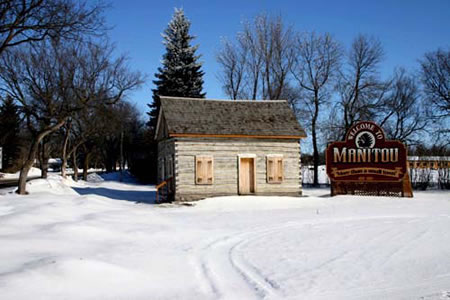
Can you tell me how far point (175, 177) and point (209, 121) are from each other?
3608 millimetres

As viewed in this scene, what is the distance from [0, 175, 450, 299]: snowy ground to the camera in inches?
257

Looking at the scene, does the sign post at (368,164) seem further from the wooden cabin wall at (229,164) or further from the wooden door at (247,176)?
the wooden door at (247,176)

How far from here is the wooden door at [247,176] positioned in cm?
2230

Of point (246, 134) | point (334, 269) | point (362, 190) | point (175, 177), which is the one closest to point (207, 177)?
point (175, 177)

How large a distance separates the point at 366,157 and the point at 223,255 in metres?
15.8

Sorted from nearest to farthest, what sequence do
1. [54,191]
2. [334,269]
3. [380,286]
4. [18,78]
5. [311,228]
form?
[380,286] < [334,269] < [311,228] < [54,191] < [18,78]

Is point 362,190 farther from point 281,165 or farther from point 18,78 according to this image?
point 18,78

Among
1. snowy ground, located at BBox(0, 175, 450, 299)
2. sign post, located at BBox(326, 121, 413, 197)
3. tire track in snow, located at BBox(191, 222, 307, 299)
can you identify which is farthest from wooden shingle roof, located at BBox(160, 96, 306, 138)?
tire track in snow, located at BBox(191, 222, 307, 299)

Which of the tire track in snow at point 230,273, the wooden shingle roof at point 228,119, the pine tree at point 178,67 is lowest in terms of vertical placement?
the tire track in snow at point 230,273

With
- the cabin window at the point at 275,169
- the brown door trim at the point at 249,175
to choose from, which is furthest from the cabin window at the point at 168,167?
the cabin window at the point at 275,169

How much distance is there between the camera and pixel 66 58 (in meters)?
28.5

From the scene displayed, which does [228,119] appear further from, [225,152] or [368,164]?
[368,164]

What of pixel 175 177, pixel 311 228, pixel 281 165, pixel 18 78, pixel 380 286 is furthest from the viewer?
pixel 18 78

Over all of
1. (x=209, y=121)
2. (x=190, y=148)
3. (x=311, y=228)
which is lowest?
(x=311, y=228)
